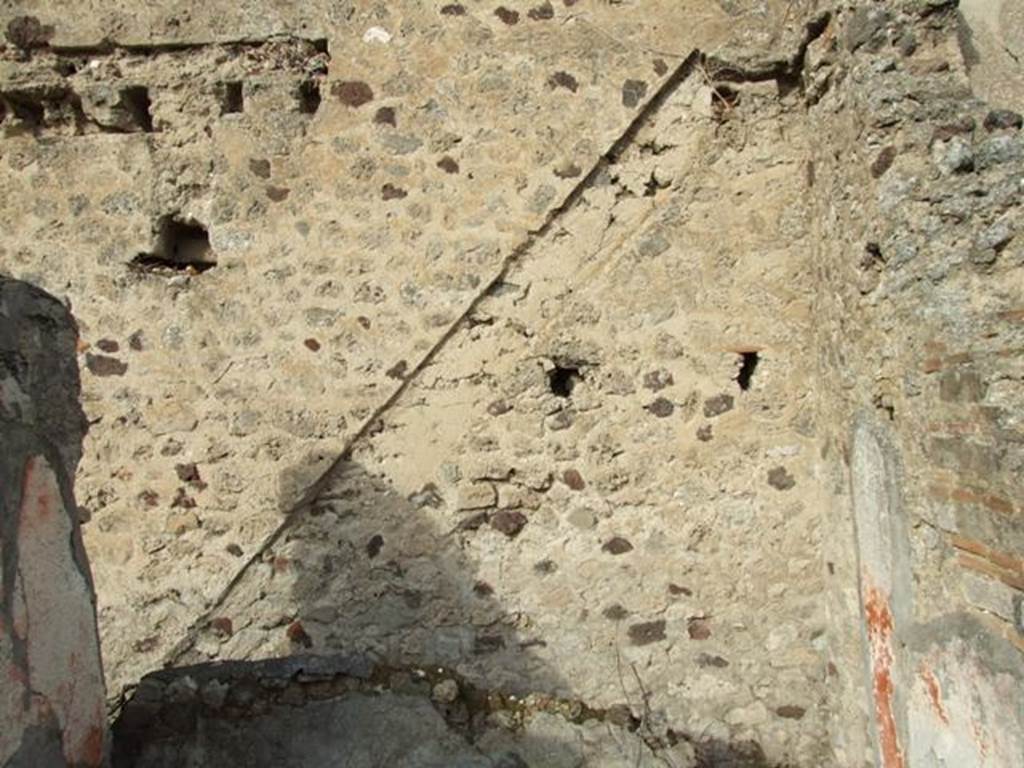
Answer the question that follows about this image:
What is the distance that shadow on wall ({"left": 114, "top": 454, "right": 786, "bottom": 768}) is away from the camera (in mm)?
3711

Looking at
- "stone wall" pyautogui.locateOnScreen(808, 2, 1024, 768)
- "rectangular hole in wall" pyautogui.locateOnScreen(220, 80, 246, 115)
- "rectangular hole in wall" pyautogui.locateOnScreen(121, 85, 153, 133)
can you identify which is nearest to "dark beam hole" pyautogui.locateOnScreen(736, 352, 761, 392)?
"stone wall" pyautogui.locateOnScreen(808, 2, 1024, 768)

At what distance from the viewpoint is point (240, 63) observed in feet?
13.5

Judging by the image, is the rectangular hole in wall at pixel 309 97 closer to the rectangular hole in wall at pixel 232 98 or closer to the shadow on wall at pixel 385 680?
the rectangular hole in wall at pixel 232 98

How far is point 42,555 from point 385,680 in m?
1.63

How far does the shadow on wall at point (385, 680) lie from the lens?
3.71 meters

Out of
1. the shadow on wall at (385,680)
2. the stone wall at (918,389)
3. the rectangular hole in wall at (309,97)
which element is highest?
the rectangular hole in wall at (309,97)

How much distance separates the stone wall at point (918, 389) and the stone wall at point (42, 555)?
2.54 m

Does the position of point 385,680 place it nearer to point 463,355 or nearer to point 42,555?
point 463,355

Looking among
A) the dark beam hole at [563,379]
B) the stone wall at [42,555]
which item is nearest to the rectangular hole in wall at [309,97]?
the dark beam hole at [563,379]

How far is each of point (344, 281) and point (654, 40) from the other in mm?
1671

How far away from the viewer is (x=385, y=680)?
381 cm

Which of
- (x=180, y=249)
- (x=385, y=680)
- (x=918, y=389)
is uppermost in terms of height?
(x=180, y=249)

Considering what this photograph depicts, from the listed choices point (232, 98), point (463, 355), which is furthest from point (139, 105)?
point (463, 355)

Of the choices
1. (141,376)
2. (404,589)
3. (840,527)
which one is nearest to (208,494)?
(141,376)
